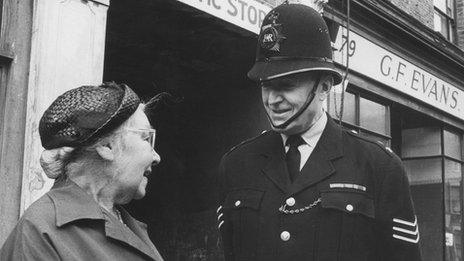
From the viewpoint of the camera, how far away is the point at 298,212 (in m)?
3.06

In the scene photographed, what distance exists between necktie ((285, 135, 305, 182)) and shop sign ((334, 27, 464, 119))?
479 cm

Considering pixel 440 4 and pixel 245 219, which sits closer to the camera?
pixel 245 219

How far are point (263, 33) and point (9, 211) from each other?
2.20 meters

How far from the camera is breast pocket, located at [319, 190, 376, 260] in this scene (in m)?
3.00

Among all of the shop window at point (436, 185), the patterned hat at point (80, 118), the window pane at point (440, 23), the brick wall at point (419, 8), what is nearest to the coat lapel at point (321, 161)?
the patterned hat at point (80, 118)

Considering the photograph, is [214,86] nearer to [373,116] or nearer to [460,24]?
[373,116]

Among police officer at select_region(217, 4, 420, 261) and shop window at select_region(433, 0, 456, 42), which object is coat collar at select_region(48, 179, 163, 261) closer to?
police officer at select_region(217, 4, 420, 261)

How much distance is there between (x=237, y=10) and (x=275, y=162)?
10.4 feet

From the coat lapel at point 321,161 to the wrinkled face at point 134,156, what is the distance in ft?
3.04

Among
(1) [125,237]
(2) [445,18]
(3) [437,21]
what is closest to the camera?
(1) [125,237]

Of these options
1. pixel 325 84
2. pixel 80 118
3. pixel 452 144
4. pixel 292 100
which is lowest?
pixel 80 118

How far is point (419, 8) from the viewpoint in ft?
35.2

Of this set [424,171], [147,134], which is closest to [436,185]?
[424,171]

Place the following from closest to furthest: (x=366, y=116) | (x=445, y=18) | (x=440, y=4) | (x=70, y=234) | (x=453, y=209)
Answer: (x=70, y=234), (x=366, y=116), (x=453, y=209), (x=440, y=4), (x=445, y=18)
